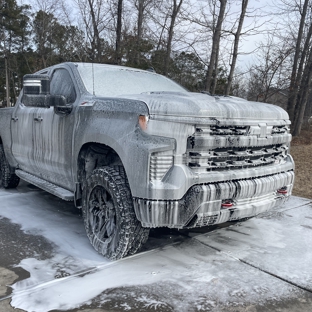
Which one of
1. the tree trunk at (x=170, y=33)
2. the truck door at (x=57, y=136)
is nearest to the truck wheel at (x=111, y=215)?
the truck door at (x=57, y=136)

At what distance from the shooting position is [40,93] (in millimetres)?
3701

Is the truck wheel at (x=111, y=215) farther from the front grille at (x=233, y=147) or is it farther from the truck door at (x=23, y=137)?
the truck door at (x=23, y=137)

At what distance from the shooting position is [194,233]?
13.2 feet

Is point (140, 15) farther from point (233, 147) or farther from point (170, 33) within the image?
point (233, 147)

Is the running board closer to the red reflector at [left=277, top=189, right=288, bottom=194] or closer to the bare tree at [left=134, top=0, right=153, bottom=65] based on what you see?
the red reflector at [left=277, top=189, right=288, bottom=194]

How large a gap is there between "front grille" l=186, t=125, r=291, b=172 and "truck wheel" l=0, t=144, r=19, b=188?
157 inches

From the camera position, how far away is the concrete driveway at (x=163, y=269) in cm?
255

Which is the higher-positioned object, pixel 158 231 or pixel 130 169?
pixel 130 169

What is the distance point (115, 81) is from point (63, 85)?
621 mm

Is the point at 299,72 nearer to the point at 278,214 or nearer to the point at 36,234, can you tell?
the point at 278,214

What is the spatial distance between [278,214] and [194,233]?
5.03 feet

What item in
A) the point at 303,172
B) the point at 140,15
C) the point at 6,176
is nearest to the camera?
the point at 6,176

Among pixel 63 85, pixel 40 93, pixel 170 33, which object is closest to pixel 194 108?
pixel 40 93

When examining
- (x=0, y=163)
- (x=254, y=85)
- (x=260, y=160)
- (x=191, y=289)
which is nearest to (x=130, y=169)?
(x=191, y=289)
